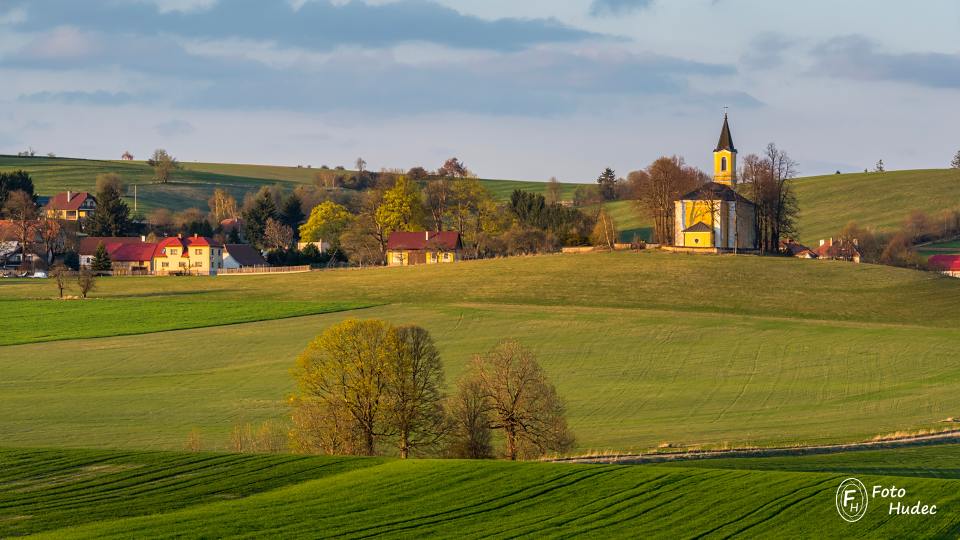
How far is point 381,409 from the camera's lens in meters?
43.9

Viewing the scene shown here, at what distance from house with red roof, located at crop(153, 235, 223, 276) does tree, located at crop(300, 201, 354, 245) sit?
12958 millimetres

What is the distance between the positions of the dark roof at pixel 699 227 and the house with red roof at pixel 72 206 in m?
82.6

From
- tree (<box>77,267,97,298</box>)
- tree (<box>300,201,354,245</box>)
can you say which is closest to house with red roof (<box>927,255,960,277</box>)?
tree (<box>300,201,354,245</box>)

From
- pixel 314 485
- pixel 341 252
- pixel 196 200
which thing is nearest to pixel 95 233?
pixel 341 252

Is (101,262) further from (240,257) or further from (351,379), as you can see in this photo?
(351,379)

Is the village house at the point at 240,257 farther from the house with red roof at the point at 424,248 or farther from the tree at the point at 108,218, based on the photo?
the tree at the point at 108,218

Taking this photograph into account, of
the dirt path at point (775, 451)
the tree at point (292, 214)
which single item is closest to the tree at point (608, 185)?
the tree at point (292, 214)

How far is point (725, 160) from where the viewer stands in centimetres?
12500

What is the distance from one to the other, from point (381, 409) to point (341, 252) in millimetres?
85033

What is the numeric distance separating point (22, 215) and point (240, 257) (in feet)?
89.3

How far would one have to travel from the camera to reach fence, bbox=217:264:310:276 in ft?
388

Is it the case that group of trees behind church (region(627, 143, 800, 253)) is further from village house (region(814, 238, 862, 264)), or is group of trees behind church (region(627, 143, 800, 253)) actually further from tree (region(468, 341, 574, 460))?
tree (region(468, 341, 574, 460))

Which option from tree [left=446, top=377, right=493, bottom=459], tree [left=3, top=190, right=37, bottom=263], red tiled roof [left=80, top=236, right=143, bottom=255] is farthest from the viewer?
red tiled roof [left=80, top=236, right=143, bottom=255]

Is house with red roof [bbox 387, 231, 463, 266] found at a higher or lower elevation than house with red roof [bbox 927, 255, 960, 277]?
higher
